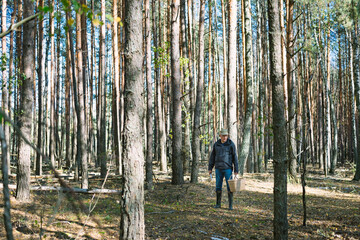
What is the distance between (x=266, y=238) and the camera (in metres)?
4.91

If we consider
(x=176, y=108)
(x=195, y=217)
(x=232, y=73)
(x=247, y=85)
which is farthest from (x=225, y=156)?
(x=247, y=85)

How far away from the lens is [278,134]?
4035 millimetres

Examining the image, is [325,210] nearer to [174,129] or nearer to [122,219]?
[174,129]

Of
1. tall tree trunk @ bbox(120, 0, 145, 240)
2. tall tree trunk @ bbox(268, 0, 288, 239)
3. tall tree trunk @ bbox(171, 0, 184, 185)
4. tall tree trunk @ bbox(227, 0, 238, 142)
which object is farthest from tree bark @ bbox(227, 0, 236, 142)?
tall tree trunk @ bbox(120, 0, 145, 240)

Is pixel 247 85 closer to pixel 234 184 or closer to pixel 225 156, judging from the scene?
pixel 225 156

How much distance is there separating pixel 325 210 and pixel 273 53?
5174mm

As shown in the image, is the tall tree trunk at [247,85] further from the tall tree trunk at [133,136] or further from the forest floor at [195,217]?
the tall tree trunk at [133,136]

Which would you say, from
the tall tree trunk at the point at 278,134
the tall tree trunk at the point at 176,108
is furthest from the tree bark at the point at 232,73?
the tall tree trunk at the point at 278,134

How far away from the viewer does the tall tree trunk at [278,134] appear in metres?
4.01

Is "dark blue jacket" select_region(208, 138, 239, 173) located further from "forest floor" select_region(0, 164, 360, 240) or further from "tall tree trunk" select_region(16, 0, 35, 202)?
"tall tree trunk" select_region(16, 0, 35, 202)

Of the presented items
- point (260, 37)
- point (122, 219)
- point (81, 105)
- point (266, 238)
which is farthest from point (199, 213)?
point (260, 37)

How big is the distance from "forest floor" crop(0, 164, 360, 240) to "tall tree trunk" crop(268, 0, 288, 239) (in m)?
1.10

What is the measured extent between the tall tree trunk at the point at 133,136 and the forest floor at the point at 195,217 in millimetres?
477

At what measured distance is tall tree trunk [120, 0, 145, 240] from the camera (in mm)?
3609
